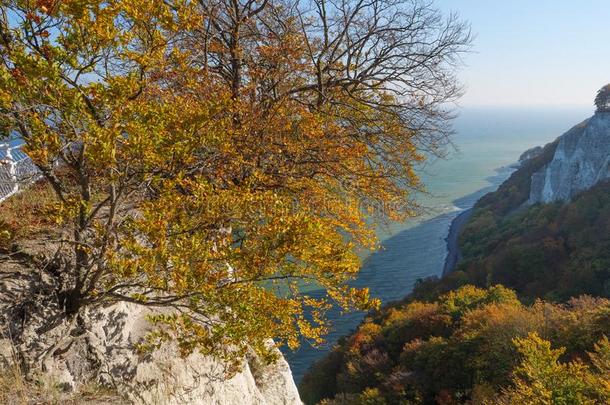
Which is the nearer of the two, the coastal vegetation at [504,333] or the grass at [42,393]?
the grass at [42,393]

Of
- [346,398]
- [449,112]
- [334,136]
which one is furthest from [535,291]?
[334,136]

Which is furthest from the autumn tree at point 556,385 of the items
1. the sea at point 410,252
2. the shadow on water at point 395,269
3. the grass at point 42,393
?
the shadow on water at point 395,269

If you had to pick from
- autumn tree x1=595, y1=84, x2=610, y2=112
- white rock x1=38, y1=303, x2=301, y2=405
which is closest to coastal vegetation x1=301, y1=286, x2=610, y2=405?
white rock x1=38, y1=303, x2=301, y2=405

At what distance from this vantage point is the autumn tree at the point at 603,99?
6488cm

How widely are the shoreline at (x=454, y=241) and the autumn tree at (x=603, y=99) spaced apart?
2714cm

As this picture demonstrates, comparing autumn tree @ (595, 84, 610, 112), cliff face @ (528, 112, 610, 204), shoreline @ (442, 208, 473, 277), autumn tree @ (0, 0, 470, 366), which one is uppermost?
autumn tree @ (595, 84, 610, 112)

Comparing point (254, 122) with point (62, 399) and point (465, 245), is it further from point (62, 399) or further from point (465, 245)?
point (465, 245)

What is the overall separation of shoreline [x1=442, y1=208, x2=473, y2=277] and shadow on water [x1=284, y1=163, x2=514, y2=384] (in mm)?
698

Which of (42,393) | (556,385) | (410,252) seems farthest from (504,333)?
(410,252)

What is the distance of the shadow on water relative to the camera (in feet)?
135

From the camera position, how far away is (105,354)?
6414 millimetres

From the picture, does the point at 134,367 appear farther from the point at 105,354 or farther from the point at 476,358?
the point at 476,358

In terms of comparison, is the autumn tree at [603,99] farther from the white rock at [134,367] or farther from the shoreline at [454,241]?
the white rock at [134,367]

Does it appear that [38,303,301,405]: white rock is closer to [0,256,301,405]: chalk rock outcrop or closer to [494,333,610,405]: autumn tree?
[0,256,301,405]: chalk rock outcrop
